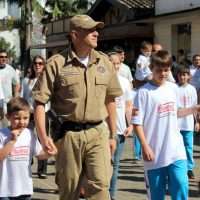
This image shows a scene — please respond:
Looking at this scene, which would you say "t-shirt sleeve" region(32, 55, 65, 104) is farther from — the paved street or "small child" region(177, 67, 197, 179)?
"small child" region(177, 67, 197, 179)

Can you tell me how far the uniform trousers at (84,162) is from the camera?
18.4 ft

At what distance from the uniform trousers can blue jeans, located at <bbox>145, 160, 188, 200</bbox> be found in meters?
0.52

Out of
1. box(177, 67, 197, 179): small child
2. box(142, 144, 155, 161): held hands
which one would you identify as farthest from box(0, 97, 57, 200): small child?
box(177, 67, 197, 179): small child

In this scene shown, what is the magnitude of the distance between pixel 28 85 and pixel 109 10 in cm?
2442

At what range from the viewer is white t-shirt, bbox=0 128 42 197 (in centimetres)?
538

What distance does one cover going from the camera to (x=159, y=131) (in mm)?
6027

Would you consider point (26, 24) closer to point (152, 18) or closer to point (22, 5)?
point (22, 5)

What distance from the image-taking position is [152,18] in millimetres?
26766

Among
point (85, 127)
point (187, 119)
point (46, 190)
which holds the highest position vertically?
point (85, 127)

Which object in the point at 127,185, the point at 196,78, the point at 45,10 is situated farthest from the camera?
the point at 45,10

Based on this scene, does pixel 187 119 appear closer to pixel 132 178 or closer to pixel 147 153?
pixel 132 178

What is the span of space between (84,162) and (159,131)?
77 cm

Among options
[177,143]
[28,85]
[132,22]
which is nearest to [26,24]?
[132,22]

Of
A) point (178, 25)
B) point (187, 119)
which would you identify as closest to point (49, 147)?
point (187, 119)
